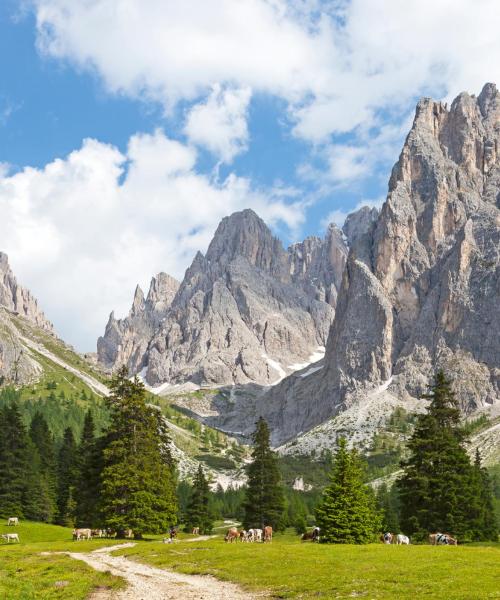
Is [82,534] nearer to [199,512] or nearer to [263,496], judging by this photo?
[263,496]

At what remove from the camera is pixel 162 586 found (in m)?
26.7

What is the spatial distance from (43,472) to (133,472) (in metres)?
51.0

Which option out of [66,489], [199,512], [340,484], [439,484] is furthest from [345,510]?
[66,489]

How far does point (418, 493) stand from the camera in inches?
2229

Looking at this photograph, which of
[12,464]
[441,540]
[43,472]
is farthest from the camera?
[43,472]

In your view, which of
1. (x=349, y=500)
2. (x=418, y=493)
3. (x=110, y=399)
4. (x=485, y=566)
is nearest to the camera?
(x=485, y=566)

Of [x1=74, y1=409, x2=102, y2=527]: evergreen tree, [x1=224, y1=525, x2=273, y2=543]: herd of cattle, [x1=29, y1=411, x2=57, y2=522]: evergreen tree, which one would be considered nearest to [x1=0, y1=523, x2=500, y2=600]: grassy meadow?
[x1=224, y1=525, x2=273, y2=543]: herd of cattle

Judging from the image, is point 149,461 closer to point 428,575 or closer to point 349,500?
point 349,500

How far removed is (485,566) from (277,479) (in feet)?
171

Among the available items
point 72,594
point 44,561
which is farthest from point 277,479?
point 72,594

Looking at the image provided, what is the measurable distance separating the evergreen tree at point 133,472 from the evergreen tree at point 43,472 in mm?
30329

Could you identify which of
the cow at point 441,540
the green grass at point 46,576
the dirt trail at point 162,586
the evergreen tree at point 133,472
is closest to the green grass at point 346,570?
the dirt trail at point 162,586

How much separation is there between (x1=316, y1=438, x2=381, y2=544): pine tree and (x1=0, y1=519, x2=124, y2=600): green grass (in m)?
19.0

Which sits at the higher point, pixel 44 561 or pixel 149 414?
pixel 149 414
